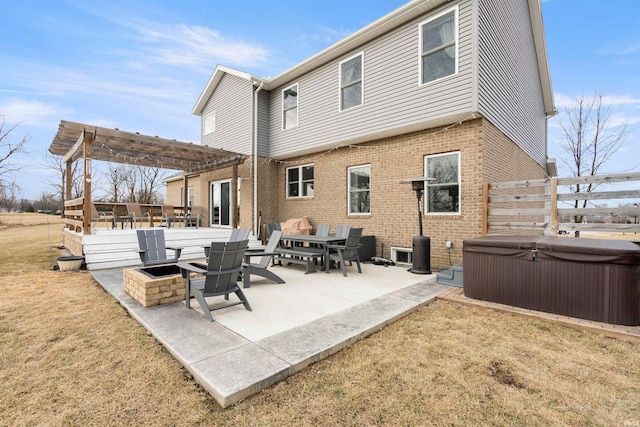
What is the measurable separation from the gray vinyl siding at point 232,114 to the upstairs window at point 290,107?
1.31 metres

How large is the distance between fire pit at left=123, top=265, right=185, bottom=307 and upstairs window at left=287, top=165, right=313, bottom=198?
7009mm

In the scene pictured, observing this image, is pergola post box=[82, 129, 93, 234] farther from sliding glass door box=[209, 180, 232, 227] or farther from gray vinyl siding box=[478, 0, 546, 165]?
gray vinyl siding box=[478, 0, 546, 165]

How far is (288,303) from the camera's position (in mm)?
4715

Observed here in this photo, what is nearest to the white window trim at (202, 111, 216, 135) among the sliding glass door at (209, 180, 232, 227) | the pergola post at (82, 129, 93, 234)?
the sliding glass door at (209, 180, 232, 227)

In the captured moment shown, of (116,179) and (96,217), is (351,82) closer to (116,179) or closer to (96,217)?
(96,217)

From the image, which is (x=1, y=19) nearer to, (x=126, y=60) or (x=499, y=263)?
(x=126, y=60)

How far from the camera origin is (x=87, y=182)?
8016 mm

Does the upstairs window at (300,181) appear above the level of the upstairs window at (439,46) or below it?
below

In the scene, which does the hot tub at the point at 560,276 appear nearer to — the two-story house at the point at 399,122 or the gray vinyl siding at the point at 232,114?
the two-story house at the point at 399,122

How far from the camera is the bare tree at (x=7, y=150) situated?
70.2 feet

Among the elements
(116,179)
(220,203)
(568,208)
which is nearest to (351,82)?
(568,208)

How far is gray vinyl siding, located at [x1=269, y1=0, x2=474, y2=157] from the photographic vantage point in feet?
22.8

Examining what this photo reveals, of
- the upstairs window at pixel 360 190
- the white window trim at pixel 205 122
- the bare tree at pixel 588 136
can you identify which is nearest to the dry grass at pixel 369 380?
the upstairs window at pixel 360 190

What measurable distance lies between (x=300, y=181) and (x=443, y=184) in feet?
18.0
